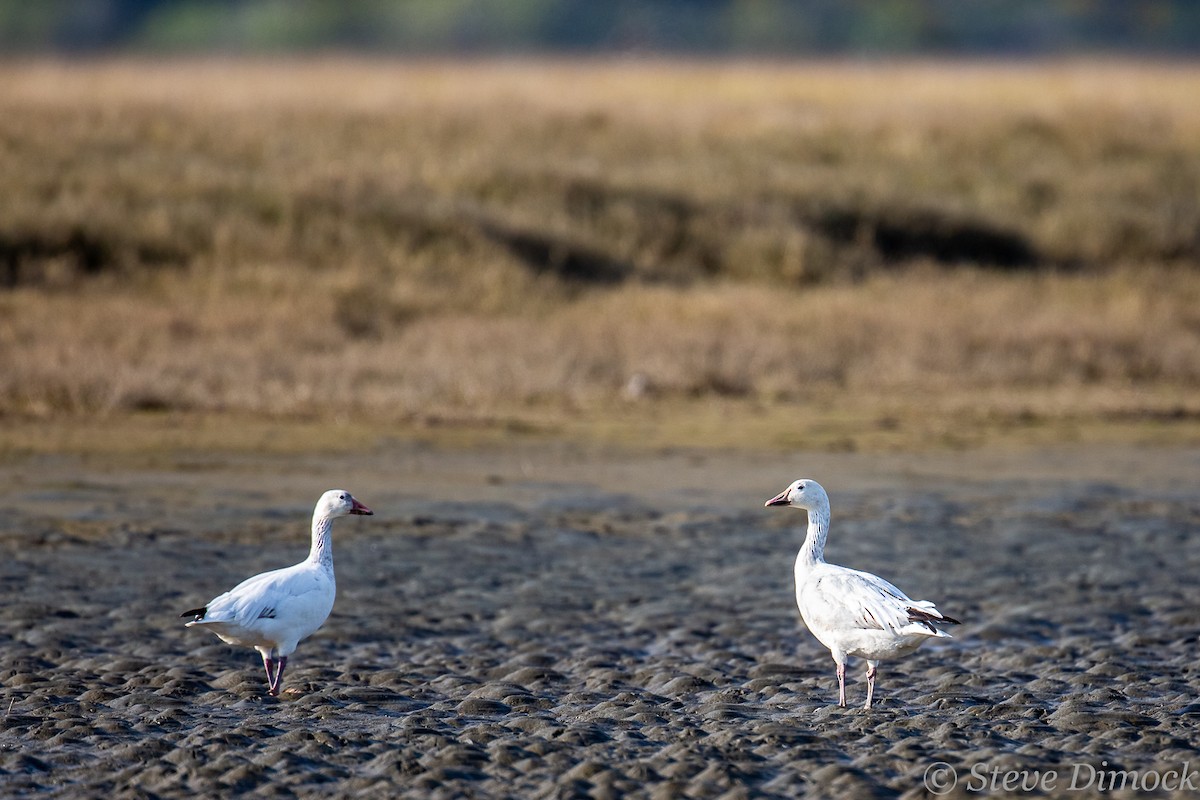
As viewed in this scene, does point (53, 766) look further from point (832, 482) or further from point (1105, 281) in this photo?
point (1105, 281)

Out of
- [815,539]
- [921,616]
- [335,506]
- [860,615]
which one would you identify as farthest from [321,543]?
[921,616]

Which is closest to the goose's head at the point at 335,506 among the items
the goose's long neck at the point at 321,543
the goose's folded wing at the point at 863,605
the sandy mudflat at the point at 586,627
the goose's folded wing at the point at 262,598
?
the goose's long neck at the point at 321,543

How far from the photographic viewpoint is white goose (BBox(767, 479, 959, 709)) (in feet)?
24.4

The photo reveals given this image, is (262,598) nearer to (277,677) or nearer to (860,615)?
(277,677)

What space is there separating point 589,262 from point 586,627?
12760 millimetres

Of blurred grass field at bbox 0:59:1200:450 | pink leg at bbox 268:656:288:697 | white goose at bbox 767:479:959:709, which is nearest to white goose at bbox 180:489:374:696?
pink leg at bbox 268:656:288:697

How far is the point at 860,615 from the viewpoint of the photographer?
301 inches

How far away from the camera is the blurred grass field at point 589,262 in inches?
629

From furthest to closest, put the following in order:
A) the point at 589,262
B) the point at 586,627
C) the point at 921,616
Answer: the point at 589,262
the point at 586,627
the point at 921,616

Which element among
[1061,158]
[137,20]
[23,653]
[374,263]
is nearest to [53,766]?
[23,653]

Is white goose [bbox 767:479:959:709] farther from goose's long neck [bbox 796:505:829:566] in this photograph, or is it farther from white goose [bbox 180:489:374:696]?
white goose [bbox 180:489:374:696]

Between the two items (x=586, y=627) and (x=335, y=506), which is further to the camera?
(x=586, y=627)

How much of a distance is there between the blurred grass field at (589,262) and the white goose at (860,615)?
6991 mm

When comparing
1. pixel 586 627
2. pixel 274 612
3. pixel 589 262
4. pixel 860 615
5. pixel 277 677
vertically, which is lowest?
pixel 586 627
